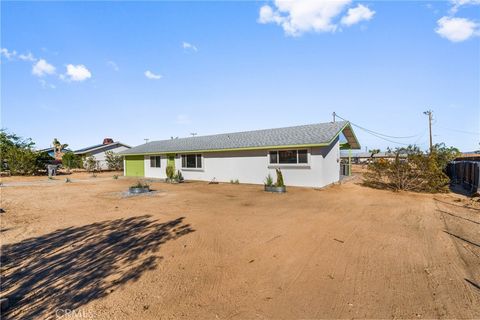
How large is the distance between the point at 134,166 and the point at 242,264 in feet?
79.4

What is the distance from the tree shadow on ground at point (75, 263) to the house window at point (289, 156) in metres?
9.45

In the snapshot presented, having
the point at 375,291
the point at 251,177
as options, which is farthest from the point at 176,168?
the point at 375,291

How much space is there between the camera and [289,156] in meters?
15.2

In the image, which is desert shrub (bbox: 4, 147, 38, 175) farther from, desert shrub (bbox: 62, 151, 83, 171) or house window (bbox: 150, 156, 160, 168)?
house window (bbox: 150, 156, 160, 168)

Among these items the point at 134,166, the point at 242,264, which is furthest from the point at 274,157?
the point at 134,166

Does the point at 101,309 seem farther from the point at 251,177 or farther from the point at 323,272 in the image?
the point at 251,177

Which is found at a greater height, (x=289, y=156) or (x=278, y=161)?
(x=289, y=156)

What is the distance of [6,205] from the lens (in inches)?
415

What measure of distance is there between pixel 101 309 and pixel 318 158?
42.0 feet

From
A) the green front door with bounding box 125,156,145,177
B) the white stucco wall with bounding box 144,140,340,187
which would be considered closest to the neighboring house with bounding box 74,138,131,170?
the green front door with bounding box 125,156,145,177

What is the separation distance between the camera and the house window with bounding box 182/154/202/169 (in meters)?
19.9

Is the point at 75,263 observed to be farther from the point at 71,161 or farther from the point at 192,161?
the point at 71,161

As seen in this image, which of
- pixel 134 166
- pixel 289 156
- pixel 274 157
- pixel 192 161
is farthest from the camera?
pixel 134 166

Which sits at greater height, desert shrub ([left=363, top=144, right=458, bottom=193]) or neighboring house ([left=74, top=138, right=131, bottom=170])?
neighboring house ([left=74, top=138, right=131, bottom=170])
